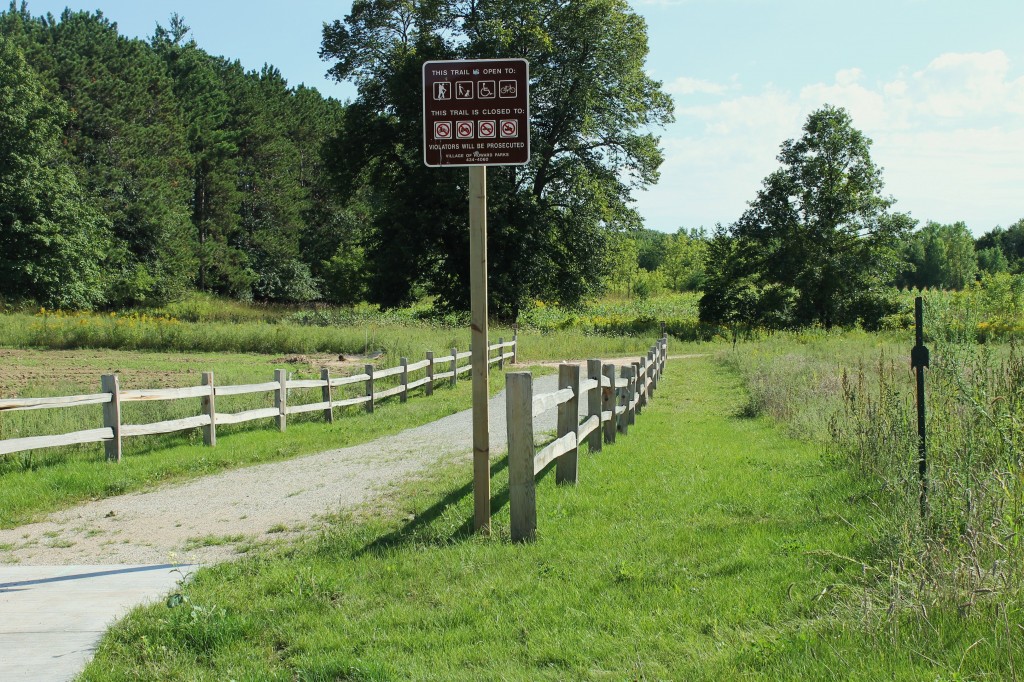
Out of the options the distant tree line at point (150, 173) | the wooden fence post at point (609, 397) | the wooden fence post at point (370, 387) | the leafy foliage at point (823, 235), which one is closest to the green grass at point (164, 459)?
the wooden fence post at point (370, 387)

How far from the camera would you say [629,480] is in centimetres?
878

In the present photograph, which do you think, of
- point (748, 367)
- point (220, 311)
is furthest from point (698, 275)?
point (748, 367)

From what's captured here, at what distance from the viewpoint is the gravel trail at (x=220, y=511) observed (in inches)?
280

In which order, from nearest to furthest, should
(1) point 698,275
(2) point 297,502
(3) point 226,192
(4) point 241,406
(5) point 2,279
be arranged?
(2) point 297,502 → (4) point 241,406 → (5) point 2,279 → (3) point 226,192 → (1) point 698,275

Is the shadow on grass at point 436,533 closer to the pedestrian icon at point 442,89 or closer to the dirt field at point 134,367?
the pedestrian icon at point 442,89

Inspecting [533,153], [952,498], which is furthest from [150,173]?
[952,498]

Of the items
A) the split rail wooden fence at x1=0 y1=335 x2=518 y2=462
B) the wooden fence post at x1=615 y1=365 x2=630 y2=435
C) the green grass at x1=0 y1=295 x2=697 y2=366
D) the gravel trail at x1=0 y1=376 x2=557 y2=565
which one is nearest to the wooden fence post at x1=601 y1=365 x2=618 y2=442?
the wooden fence post at x1=615 y1=365 x2=630 y2=435

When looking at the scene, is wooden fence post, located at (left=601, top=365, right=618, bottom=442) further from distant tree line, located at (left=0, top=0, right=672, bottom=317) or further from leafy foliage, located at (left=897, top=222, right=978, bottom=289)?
leafy foliage, located at (left=897, top=222, right=978, bottom=289)

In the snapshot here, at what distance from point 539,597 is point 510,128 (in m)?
3.45

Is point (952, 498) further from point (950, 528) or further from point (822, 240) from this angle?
point (822, 240)

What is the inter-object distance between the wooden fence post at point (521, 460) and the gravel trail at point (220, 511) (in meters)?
2.13

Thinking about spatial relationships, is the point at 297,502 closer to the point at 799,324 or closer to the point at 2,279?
the point at 799,324

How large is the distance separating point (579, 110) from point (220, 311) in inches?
1053

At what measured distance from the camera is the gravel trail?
7118mm
